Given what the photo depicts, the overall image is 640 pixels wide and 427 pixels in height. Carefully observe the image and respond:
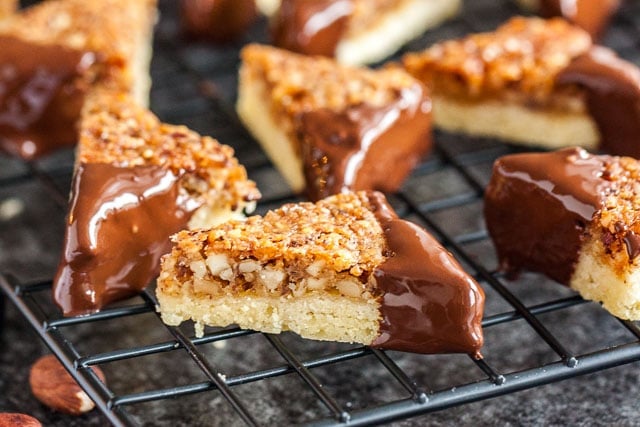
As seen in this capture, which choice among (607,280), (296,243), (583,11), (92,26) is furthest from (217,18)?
(607,280)

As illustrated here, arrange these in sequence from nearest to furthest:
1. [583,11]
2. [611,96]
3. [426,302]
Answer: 1. [426,302]
2. [611,96]
3. [583,11]

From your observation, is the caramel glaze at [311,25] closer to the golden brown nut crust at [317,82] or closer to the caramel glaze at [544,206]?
the golden brown nut crust at [317,82]

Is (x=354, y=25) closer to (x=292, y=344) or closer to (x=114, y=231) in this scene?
(x=292, y=344)

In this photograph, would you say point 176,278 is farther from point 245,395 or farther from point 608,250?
point 608,250

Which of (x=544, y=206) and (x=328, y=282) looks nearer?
(x=328, y=282)

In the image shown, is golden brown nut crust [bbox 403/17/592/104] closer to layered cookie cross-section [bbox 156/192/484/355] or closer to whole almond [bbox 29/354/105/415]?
layered cookie cross-section [bbox 156/192/484/355]

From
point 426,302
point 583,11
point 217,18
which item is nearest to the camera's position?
point 426,302

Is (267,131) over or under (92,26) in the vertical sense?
under
